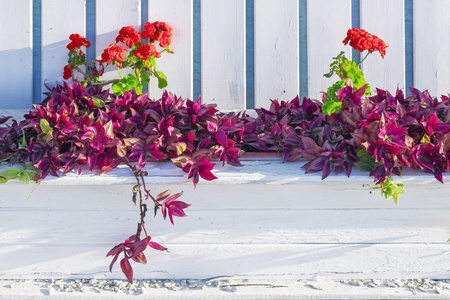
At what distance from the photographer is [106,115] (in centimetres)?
114

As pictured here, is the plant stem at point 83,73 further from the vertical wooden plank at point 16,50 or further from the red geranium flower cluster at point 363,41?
the red geranium flower cluster at point 363,41

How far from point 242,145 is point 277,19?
2.17 ft

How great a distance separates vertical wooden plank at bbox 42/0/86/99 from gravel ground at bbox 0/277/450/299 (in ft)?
2.77

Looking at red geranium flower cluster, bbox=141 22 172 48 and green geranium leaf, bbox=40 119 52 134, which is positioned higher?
red geranium flower cluster, bbox=141 22 172 48

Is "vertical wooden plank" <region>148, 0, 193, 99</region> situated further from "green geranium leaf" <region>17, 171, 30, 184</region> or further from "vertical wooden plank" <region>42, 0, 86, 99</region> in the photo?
"green geranium leaf" <region>17, 171, 30, 184</region>

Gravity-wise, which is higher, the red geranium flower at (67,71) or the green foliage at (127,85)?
the red geranium flower at (67,71)

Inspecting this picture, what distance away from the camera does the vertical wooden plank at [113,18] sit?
5.06 ft

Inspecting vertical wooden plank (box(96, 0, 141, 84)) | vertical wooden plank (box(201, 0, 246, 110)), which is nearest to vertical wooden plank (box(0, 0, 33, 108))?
vertical wooden plank (box(96, 0, 141, 84))

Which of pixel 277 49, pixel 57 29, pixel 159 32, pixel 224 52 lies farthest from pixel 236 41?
pixel 57 29

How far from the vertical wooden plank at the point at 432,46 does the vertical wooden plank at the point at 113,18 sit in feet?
3.83

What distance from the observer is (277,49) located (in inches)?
61.9

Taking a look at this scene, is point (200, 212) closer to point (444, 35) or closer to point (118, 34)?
point (118, 34)

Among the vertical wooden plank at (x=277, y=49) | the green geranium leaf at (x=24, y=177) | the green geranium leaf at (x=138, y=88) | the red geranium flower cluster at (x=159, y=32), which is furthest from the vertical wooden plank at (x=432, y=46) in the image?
the green geranium leaf at (x=24, y=177)

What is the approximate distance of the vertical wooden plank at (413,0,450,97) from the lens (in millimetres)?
1572
